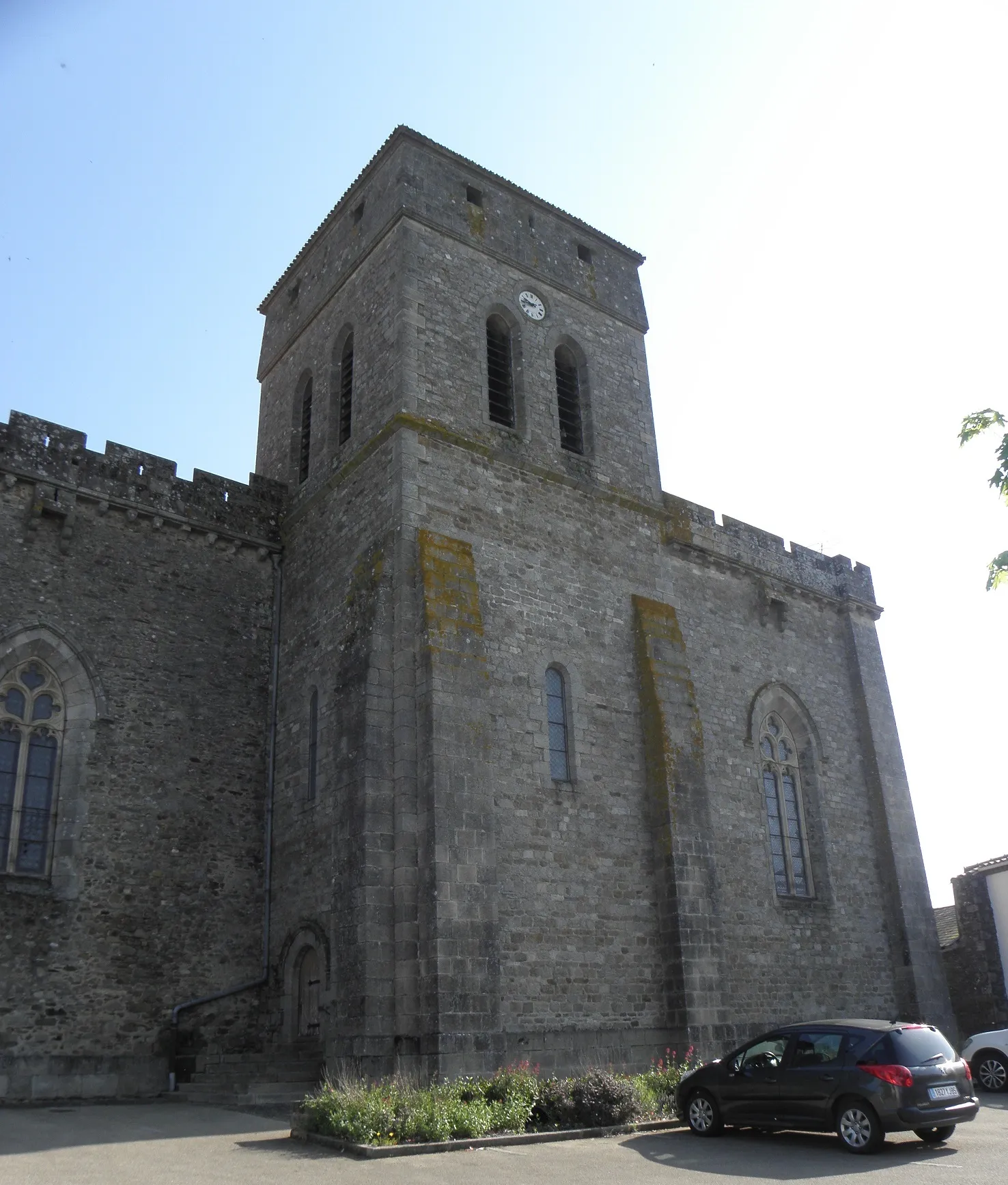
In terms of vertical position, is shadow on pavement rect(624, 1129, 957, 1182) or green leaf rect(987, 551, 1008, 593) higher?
green leaf rect(987, 551, 1008, 593)

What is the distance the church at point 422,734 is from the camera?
13.2 metres

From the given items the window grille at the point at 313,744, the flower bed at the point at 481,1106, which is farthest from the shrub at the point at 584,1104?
the window grille at the point at 313,744

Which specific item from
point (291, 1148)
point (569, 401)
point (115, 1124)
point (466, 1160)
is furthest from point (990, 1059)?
point (569, 401)

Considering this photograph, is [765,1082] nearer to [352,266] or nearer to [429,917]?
[429,917]

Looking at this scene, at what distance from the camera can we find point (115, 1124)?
1091 centimetres

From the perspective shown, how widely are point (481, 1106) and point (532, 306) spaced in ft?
44.0

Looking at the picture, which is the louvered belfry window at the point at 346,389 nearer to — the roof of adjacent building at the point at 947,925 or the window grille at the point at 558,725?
the window grille at the point at 558,725

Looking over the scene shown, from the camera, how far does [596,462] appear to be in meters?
18.2

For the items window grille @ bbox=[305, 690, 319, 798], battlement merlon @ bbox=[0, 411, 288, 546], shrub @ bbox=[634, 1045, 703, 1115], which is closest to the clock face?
battlement merlon @ bbox=[0, 411, 288, 546]

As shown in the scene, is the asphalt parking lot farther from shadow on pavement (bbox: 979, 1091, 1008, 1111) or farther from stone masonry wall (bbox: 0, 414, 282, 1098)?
stone masonry wall (bbox: 0, 414, 282, 1098)

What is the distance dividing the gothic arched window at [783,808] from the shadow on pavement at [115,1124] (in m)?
10.1

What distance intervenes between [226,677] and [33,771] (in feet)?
10.5

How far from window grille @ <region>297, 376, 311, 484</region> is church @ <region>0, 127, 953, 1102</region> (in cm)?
8

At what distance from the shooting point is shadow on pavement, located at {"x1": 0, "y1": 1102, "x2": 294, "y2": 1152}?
9.82m
